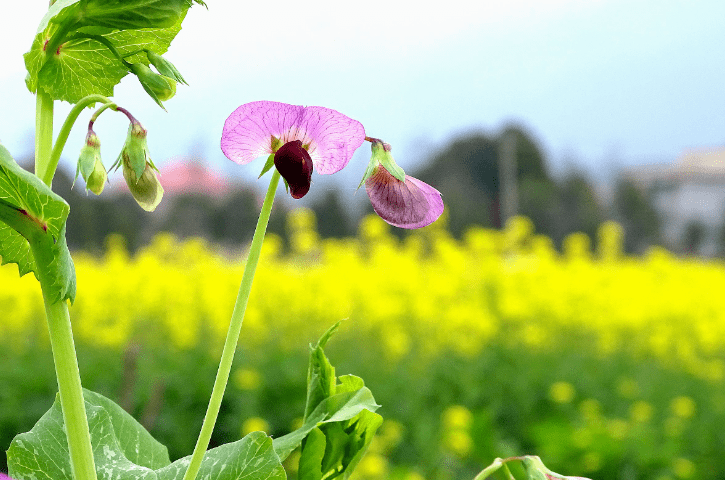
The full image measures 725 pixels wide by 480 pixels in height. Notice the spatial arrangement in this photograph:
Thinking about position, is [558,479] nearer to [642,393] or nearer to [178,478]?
[178,478]

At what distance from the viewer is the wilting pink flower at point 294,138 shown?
11.3 inches

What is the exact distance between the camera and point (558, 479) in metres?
0.32

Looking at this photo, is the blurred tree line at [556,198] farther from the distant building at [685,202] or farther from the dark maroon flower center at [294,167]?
the dark maroon flower center at [294,167]

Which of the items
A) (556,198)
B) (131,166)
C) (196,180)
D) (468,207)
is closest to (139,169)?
(131,166)

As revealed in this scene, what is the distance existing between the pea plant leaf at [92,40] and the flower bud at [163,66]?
0.03 feet

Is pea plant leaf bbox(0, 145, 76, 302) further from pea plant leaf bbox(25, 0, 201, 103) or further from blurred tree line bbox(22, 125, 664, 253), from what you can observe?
blurred tree line bbox(22, 125, 664, 253)

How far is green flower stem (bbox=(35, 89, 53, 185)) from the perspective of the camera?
30 cm

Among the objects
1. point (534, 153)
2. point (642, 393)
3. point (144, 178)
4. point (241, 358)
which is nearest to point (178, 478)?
point (144, 178)

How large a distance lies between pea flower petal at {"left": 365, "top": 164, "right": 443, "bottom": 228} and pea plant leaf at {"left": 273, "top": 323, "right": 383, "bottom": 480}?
65 millimetres

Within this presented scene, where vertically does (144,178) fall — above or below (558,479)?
above

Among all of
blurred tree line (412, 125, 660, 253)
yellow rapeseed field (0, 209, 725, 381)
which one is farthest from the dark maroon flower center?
blurred tree line (412, 125, 660, 253)

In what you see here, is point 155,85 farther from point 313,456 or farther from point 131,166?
point 313,456

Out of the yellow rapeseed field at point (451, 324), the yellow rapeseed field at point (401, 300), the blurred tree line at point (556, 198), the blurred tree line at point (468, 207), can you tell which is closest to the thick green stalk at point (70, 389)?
the yellow rapeseed field at point (451, 324)

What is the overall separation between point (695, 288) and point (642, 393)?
242 cm
